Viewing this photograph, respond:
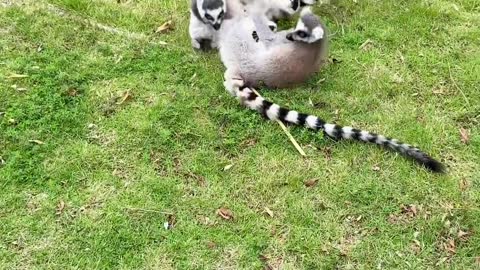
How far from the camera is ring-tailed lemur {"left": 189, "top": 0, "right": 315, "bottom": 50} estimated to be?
4801mm

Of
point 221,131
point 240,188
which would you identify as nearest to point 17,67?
point 221,131

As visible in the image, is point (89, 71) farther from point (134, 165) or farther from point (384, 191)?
point (384, 191)

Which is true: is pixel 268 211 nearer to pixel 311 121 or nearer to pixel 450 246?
pixel 311 121

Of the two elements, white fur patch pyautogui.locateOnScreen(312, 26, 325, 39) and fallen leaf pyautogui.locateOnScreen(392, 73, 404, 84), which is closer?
white fur patch pyautogui.locateOnScreen(312, 26, 325, 39)

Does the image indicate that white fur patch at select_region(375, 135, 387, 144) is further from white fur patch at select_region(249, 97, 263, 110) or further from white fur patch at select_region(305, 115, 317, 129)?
white fur patch at select_region(249, 97, 263, 110)

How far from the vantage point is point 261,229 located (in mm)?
3771

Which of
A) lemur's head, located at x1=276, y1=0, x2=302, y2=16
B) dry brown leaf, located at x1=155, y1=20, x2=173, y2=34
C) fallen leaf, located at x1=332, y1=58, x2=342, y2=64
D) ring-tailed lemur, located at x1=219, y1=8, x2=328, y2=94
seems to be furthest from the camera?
dry brown leaf, located at x1=155, y1=20, x2=173, y2=34

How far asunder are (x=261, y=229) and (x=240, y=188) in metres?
0.36

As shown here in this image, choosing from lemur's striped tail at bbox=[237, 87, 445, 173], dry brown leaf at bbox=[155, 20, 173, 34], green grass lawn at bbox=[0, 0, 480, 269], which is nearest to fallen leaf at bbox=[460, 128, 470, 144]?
green grass lawn at bbox=[0, 0, 480, 269]

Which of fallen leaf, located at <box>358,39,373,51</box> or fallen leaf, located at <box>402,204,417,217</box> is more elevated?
fallen leaf, located at <box>358,39,373,51</box>

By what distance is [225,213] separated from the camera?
12.7 feet

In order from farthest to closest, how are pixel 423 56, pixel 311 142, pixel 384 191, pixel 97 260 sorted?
pixel 423 56, pixel 311 142, pixel 384 191, pixel 97 260

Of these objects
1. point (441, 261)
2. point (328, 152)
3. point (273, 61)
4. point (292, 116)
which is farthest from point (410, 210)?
point (273, 61)

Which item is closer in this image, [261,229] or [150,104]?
[261,229]
